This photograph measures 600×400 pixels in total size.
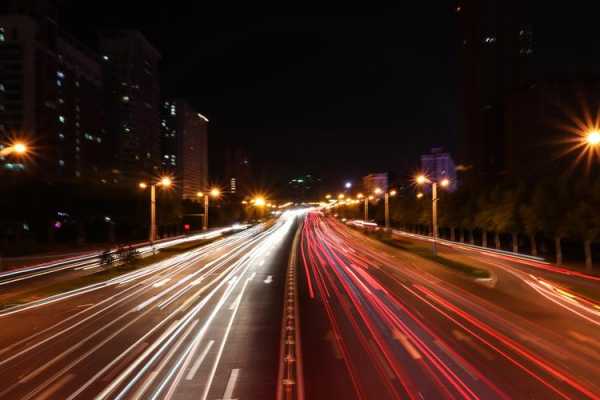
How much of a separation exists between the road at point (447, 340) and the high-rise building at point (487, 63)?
129m

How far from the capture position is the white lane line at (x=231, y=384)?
10578 mm

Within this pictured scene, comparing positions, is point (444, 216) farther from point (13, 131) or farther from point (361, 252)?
point (13, 131)

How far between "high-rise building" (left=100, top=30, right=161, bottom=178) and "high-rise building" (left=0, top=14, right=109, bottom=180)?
39.7m

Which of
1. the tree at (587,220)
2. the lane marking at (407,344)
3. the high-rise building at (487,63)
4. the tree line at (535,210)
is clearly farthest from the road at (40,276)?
the high-rise building at (487,63)

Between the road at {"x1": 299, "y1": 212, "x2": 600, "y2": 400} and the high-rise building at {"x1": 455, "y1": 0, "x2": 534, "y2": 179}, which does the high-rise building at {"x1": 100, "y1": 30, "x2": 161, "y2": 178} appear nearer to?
the high-rise building at {"x1": 455, "y1": 0, "x2": 534, "y2": 179}

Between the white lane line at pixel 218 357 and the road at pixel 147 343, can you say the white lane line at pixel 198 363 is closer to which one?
the road at pixel 147 343

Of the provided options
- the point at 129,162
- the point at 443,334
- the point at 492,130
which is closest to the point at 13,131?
the point at 129,162

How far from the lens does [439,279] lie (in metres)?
28.5

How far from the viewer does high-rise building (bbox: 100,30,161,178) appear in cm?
17450

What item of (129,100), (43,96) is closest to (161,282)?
(43,96)

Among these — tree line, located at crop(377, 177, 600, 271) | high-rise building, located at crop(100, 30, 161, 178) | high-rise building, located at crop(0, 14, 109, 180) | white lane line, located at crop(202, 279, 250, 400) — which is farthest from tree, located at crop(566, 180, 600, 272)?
high-rise building, located at crop(100, 30, 161, 178)

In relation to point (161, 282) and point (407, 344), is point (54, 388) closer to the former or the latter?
point (407, 344)

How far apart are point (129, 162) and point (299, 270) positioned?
502ft

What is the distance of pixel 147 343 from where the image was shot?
49.9 ft
